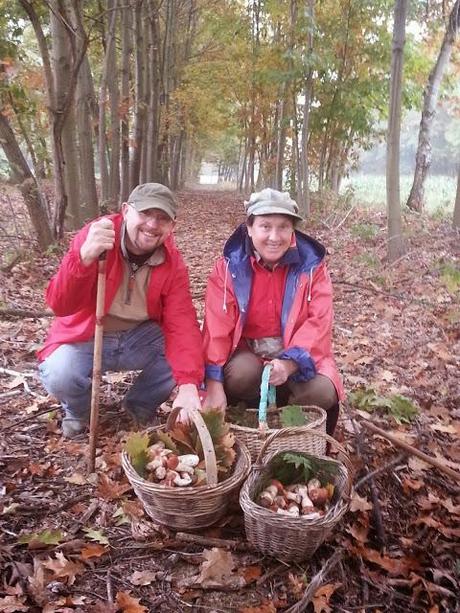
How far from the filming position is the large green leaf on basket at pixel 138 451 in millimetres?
2693

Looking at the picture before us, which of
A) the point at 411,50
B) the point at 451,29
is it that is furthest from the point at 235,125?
the point at 451,29

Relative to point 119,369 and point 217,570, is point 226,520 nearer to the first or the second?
point 217,570

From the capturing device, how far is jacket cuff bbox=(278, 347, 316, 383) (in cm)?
324

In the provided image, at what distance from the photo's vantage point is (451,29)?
11.5 metres

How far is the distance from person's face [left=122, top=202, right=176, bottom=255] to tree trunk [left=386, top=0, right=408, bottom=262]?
19.6ft

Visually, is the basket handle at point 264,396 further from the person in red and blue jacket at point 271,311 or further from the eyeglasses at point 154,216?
the eyeglasses at point 154,216

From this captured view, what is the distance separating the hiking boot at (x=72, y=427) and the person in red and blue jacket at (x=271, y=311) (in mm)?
964

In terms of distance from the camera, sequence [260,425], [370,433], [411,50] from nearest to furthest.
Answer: [260,425] < [370,433] < [411,50]

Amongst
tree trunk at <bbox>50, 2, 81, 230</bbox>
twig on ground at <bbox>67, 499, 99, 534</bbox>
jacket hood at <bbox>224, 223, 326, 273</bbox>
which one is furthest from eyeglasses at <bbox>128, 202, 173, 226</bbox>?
tree trunk at <bbox>50, 2, 81, 230</bbox>

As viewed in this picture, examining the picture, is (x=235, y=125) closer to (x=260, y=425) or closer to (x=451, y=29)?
(x=451, y=29)

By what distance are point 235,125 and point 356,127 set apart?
12909 mm

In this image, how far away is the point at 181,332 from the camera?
11.5 ft

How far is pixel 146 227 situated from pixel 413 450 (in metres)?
2.19

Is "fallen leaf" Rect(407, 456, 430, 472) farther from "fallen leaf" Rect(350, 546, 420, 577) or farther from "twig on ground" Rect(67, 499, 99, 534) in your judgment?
"twig on ground" Rect(67, 499, 99, 534)
